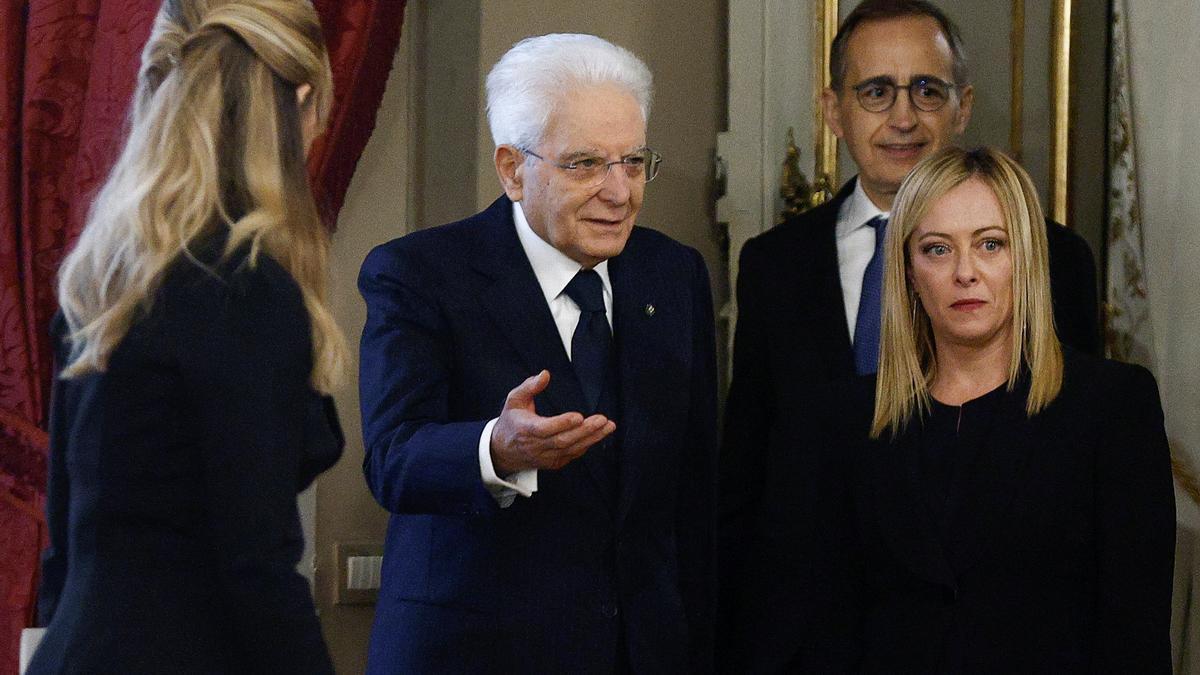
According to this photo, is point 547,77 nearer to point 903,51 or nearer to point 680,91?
point 903,51

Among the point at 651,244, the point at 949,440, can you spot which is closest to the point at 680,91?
the point at 651,244

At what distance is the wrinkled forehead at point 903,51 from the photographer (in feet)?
10.7

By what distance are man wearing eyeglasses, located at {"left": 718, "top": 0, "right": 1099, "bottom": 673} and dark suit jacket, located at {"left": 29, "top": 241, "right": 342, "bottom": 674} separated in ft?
4.15

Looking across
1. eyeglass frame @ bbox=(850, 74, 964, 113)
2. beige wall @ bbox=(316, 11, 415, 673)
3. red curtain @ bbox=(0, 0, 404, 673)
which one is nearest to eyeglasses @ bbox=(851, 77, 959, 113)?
eyeglass frame @ bbox=(850, 74, 964, 113)

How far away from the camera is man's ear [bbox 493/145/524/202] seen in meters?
2.59

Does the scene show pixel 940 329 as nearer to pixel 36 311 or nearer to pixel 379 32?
pixel 379 32

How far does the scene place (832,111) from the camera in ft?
11.2

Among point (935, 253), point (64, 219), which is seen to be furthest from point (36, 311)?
point (935, 253)

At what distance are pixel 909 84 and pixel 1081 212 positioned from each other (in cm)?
82

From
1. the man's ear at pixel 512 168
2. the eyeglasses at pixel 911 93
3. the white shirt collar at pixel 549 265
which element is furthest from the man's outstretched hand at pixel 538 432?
the eyeglasses at pixel 911 93

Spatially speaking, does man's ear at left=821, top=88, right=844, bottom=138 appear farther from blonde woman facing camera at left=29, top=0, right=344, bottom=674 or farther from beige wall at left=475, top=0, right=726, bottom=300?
blonde woman facing camera at left=29, top=0, right=344, bottom=674

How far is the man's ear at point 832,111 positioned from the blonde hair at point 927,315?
0.62 m

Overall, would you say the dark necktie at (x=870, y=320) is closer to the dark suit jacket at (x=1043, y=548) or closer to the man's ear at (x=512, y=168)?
the dark suit jacket at (x=1043, y=548)

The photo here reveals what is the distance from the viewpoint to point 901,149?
3.23m
